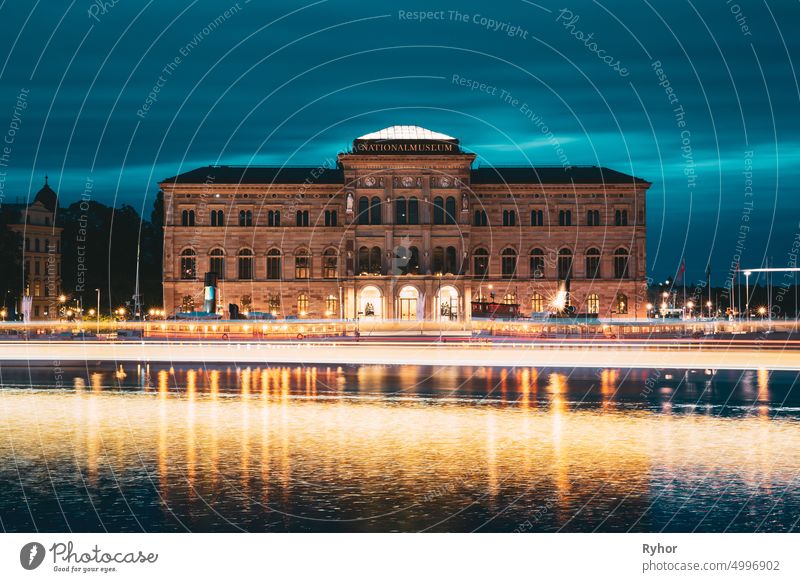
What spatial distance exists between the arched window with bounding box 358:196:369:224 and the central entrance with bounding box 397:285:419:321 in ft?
25.0

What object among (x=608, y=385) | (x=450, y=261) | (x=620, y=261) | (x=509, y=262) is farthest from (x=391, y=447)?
(x=620, y=261)

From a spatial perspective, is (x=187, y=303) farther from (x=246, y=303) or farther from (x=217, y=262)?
(x=246, y=303)

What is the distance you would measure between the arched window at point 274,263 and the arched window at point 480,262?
19188 mm

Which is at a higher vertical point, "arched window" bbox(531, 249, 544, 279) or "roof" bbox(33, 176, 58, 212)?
"roof" bbox(33, 176, 58, 212)

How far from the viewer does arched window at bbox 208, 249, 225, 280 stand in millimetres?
109625

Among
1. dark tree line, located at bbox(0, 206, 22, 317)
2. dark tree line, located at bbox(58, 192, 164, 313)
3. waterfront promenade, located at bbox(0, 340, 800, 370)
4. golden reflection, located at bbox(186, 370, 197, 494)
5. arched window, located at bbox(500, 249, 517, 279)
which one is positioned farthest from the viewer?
dark tree line, located at bbox(58, 192, 164, 313)

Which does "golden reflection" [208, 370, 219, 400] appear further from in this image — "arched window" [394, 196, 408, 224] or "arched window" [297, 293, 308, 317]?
"arched window" [297, 293, 308, 317]

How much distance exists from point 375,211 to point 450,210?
A: 723 cm

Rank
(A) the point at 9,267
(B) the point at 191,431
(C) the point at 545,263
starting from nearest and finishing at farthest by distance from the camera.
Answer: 1. (B) the point at 191,431
2. (A) the point at 9,267
3. (C) the point at 545,263

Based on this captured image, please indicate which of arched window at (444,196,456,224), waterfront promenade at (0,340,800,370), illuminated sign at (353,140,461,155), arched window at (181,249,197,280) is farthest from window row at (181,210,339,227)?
waterfront promenade at (0,340,800,370)

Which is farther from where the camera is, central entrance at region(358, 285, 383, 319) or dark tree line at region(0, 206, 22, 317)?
dark tree line at region(0, 206, 22, 317)

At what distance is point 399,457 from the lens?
22438 millimetres
